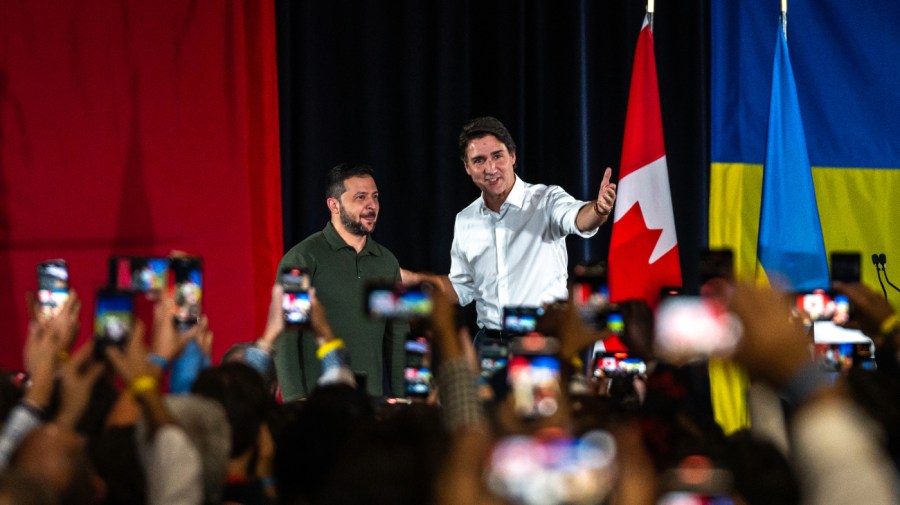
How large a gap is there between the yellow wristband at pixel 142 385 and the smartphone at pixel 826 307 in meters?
1.61

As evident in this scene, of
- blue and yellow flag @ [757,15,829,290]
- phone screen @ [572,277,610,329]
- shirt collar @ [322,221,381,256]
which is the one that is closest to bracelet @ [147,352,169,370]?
phone screen @ [572,277,610,329]

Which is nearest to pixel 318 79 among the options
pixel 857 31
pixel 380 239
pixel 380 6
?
pixel 380 6

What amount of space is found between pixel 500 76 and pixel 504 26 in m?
0.25

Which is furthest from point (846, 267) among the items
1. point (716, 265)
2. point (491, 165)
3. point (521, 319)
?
point (491, 165)

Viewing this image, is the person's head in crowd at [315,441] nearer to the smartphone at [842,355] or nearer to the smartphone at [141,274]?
the smartphone at [141,274]

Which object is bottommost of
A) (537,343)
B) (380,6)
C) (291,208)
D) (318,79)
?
(537,343)

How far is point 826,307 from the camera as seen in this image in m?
2.67

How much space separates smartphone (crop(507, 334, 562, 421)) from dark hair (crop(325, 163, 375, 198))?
2.47m

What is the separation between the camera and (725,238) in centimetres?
554

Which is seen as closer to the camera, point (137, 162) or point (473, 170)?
point (473, 170)

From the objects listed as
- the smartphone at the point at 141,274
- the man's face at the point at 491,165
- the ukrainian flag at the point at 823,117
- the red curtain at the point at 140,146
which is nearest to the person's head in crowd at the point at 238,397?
the smartphone at the point at 141,274

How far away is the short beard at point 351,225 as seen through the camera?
4.48m

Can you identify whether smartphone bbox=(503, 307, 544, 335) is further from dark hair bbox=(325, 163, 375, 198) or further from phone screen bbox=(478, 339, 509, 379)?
dark hair bbox=(325, 163, 375, 198)

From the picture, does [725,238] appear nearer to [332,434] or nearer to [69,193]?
[69,193]
